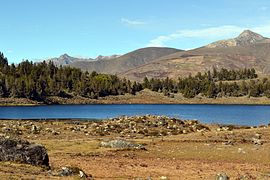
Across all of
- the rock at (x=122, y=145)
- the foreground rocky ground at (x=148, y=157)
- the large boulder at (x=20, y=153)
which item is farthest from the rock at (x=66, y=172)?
the rock at (x=122, y=145)

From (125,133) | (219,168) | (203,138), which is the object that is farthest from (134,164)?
(125,133)

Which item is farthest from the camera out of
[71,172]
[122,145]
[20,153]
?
[122,145]

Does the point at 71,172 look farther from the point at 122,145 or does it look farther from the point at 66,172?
the point at 122,145

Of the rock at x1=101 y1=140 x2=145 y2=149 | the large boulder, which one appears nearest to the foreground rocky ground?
the rock at x1=101 y1=140 x2=145 y2=149

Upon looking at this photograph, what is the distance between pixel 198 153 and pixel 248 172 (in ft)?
40.4

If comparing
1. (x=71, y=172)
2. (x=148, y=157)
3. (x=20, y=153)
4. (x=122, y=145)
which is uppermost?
(x=20, y=153)

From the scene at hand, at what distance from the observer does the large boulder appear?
33156mm

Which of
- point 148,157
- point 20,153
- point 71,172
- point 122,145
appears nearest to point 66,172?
point 71,172

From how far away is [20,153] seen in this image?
109 ft

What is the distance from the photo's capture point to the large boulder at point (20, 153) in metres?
33.2

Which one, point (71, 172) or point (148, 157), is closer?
point (71, 172)

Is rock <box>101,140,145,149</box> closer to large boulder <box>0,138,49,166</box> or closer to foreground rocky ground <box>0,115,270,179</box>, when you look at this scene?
foreground rocky ground <box>0,115,270,179</box>

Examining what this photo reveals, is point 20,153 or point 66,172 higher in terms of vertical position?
point 20,153

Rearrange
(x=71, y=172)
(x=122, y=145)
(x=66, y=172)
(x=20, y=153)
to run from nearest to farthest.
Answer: (x=66, y=172) < (x=71, y=172) < (x=20, y=153) < (x=122, y=145)
